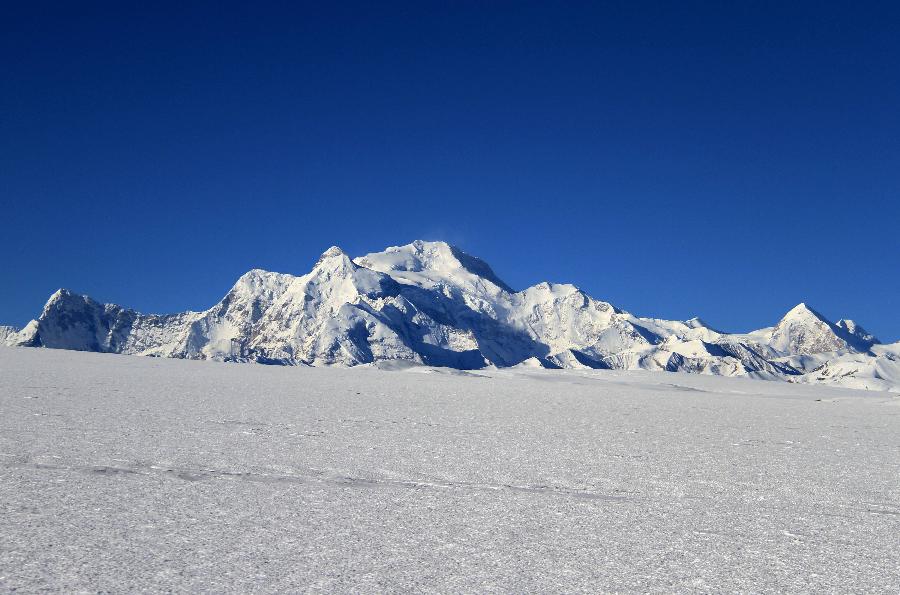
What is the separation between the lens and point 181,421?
15406 mm

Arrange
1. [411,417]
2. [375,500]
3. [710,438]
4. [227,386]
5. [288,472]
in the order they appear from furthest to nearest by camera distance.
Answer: [227,386], [411,417], [710,438], [288,472], [375,500]

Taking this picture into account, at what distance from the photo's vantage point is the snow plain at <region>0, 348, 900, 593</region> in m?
6.36

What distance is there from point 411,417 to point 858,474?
975cm

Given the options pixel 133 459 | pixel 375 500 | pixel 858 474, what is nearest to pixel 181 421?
pixel 133 459

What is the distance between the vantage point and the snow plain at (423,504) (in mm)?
6363

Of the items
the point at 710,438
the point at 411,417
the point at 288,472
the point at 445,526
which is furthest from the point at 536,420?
the point at 445,526

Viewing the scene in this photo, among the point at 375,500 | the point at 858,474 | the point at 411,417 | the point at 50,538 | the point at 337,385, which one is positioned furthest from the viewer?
the point at 337,385

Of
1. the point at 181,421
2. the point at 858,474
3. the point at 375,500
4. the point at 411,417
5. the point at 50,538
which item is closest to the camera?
the point at 50,538

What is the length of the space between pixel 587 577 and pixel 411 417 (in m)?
12.4

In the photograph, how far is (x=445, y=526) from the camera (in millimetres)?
7895

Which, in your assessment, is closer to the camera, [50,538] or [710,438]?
[50,538]

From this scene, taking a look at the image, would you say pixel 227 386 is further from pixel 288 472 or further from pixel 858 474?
pixel 858 474

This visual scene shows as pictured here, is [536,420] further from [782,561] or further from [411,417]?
[782,561]

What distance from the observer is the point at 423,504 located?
8.85 m
